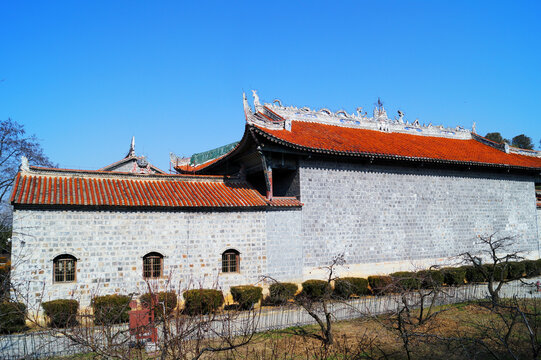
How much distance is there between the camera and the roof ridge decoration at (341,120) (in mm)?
16969

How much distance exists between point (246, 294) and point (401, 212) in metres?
8.01

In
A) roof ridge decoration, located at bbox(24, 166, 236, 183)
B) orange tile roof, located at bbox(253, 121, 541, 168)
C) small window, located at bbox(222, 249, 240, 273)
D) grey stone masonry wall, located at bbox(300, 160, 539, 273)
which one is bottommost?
small window, located at bbox(222, 249, 240, 273)

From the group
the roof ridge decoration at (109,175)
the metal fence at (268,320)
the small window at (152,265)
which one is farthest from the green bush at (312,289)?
the roof ridge decoration at (109,175)

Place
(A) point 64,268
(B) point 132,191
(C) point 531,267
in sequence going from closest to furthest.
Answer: (A) point 64,268 < (B) point 132,191 < (C) point 531,267

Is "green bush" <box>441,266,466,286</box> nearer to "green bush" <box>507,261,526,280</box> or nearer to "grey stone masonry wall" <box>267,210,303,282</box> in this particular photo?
"green bush" <box>507,261,526,280</box>

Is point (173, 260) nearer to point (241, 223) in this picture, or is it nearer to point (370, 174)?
point (241, 223)

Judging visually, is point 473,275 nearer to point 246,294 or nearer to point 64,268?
point 246,294

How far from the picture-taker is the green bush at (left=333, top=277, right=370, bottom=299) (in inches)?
572

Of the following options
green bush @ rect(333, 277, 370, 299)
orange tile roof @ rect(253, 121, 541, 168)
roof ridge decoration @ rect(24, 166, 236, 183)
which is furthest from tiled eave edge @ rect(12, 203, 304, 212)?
green bush @ rect(333, 277, 370, 299)

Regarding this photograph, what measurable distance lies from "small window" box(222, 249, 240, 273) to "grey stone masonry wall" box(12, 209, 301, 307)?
0.70 feet

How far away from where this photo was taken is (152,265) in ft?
43.7

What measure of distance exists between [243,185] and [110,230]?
552 centimetres

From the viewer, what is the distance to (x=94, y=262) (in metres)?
12.5

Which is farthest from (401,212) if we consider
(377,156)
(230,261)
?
(230,261)
